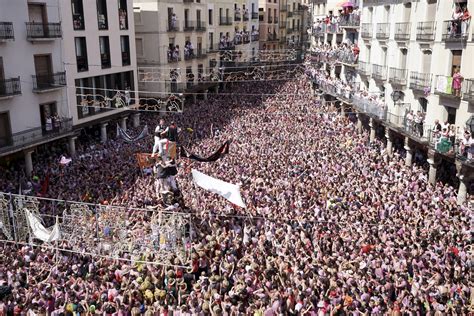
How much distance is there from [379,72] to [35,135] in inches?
951

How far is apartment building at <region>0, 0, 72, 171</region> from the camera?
92.1ft

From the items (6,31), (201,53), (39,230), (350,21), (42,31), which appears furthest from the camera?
(201,53)

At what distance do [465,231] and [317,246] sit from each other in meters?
6.32

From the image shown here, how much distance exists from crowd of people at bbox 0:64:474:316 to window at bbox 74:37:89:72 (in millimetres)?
6369

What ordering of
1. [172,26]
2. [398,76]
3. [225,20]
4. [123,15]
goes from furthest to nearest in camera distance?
[225,20] → [172,26] → [123,15] → [398,76]

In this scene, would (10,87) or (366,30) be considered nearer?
(10,87)

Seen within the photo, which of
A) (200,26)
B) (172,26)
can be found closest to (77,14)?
(172,26)

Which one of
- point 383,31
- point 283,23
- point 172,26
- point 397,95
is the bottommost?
point 397,95

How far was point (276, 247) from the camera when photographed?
1812cm

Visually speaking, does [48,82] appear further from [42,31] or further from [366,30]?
[366,30]

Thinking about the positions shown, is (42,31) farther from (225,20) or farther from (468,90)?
(225,20)

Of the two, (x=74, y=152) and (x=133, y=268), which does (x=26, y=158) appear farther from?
(x=133, y=268)

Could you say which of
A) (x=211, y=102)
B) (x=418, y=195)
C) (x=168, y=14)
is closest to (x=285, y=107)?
(x=211, y=102)

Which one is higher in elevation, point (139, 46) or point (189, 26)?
point (189, 26)
